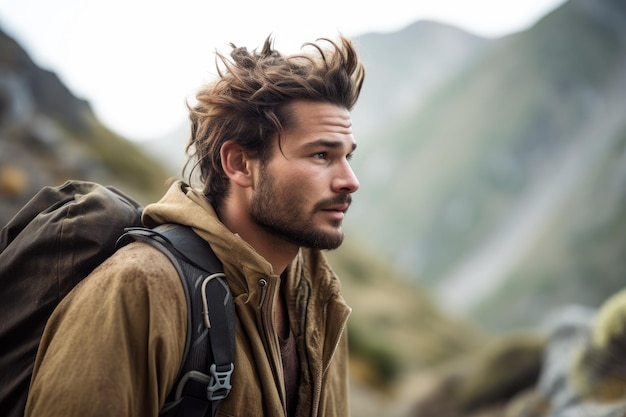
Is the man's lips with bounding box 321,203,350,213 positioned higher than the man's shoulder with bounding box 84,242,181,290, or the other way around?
the man's lips with bounding box 321,203,350,213

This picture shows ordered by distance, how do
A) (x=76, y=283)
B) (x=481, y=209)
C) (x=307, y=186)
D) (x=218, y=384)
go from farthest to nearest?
(x=481, y=209) → (x=307, y=186) → (x=76, y=283) → (x=218, y=384)

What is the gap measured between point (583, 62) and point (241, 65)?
121 meters

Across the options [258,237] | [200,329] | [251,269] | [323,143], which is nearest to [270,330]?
[251,269]

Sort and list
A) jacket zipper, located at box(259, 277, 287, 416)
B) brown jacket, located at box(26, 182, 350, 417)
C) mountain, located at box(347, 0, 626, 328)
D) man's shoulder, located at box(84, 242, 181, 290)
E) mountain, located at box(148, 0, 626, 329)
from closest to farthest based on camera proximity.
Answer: brown jacket, located at box(26, 182, 350, 417) < man's shoulder, located at box(84, 242, 181, 290) < jacket zipper, located at box(259, 277, 287, 416) < mountain, located at box(148, 0, 626, 329) < mountain, located at box(347, 0, 626, 328)

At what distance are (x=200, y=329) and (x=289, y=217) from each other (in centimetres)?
97

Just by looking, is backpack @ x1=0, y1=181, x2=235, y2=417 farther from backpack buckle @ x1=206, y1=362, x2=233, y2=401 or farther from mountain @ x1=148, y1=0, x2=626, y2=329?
mountain @ x1=148, y1=0, x2=626, y2=329

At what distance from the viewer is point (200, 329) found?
260 cm

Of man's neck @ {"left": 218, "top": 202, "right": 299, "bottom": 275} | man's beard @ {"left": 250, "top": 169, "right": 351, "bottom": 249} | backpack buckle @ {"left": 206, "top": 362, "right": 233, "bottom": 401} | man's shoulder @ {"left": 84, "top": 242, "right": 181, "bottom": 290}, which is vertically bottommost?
backpack buckle @ {"left": 206, "top": 362, "right": 233, "bottom": 401}

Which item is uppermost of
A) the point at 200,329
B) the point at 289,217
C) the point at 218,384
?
the point at 289,217

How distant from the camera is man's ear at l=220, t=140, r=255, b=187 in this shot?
345cm

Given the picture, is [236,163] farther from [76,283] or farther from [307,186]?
[76,283]

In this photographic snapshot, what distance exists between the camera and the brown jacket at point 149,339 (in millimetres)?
2326

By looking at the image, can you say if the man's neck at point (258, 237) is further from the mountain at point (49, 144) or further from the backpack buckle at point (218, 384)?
the mountain at point (49, 144)

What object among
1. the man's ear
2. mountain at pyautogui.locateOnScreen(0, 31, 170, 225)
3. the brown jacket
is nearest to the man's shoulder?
the brown jacket
